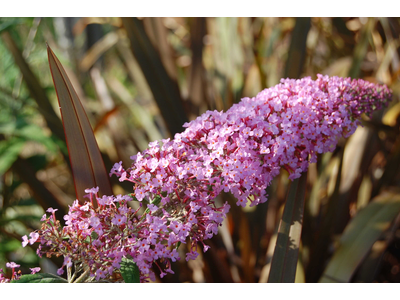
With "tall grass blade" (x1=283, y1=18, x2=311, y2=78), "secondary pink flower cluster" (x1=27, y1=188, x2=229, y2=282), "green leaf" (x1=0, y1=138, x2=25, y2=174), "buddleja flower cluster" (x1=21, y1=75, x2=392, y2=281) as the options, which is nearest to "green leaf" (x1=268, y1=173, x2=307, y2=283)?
"buddleja flower cluster" (x1=21, y1=75, x2=392, y2=281)

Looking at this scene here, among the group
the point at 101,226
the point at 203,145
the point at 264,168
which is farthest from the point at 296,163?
the point at 101,226

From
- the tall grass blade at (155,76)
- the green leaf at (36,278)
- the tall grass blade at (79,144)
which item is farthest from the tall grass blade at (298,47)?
the green leaf at (36,278)

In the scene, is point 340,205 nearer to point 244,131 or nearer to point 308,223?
point 308,223

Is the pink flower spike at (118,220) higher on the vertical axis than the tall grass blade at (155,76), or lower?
lower

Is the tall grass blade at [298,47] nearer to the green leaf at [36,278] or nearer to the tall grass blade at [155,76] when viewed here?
the tall grass blade at [155,76]

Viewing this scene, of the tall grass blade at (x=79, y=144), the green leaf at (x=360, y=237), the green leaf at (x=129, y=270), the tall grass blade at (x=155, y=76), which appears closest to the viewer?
the green leaf at (x=129, y=270)

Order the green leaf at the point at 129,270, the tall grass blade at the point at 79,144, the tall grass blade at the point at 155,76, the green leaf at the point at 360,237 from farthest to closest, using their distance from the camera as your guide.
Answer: the tall grass blade at the point at 155,76
the green leaf at the point at 360,237
the tall grass blade at the point at 79,144
the green leaf at the point at 129,270
